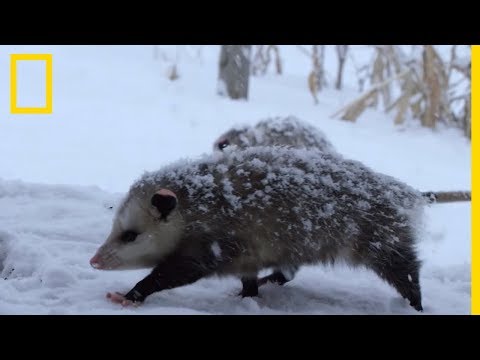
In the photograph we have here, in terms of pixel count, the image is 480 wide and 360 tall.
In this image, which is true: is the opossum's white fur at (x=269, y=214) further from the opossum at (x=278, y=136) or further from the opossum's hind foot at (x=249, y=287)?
the opossum at (x=278, y=136)

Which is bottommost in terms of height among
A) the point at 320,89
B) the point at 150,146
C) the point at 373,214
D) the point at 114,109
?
the point at 373,214

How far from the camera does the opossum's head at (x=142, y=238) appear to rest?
228 cm

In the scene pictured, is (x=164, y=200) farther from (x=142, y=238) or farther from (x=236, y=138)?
(x=236, y=138)

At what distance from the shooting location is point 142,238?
2.30m

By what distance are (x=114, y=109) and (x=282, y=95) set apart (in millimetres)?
2443

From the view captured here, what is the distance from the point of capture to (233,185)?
2365mm

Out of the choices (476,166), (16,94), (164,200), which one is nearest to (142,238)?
(164,200)

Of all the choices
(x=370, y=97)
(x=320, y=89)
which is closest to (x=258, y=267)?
(x=370, y=97)

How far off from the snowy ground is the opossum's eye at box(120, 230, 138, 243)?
21 cm

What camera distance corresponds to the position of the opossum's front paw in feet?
7.00

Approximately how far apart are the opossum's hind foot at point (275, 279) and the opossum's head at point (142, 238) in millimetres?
591

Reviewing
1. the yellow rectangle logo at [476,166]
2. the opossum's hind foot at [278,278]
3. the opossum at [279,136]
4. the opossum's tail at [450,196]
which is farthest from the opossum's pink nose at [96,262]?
the opossum at [279,136]
